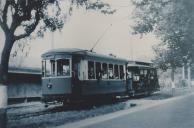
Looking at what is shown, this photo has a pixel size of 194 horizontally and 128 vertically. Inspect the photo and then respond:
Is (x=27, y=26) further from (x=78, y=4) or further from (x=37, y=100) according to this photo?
(x=37, y=100)

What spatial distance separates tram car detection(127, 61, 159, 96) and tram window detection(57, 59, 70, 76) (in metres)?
9.28

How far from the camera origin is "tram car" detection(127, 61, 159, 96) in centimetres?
2795

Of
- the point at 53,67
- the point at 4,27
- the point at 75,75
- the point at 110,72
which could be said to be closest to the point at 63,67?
the point at 53,67

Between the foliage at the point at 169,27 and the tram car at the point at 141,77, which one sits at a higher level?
the foliage at the point at 169,27

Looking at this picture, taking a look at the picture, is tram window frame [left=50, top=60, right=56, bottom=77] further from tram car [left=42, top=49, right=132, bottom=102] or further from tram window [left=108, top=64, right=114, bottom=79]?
tram window [left=108, top=64, right=114, bottom=79]

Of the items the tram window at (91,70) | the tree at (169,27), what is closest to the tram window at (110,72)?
the tram window at (91,70)

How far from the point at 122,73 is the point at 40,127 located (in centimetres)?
1296

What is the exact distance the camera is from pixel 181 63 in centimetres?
4028

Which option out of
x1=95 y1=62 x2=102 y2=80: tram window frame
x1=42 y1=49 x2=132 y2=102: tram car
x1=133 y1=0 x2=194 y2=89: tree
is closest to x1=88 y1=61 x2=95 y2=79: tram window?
x1=42 y1=49 x2=132 y2=102: tram car

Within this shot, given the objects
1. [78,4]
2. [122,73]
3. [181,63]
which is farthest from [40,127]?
[181,63]

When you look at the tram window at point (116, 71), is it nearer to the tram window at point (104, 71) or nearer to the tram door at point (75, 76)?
the tram window at point (104, 71)

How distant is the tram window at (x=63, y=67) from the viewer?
1873 cm

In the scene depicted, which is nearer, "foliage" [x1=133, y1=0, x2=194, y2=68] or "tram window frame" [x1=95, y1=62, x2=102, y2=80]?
"tram window frame" [x1=95, y1=62, x2=102, y2=80]

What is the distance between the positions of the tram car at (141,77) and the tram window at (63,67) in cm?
928
